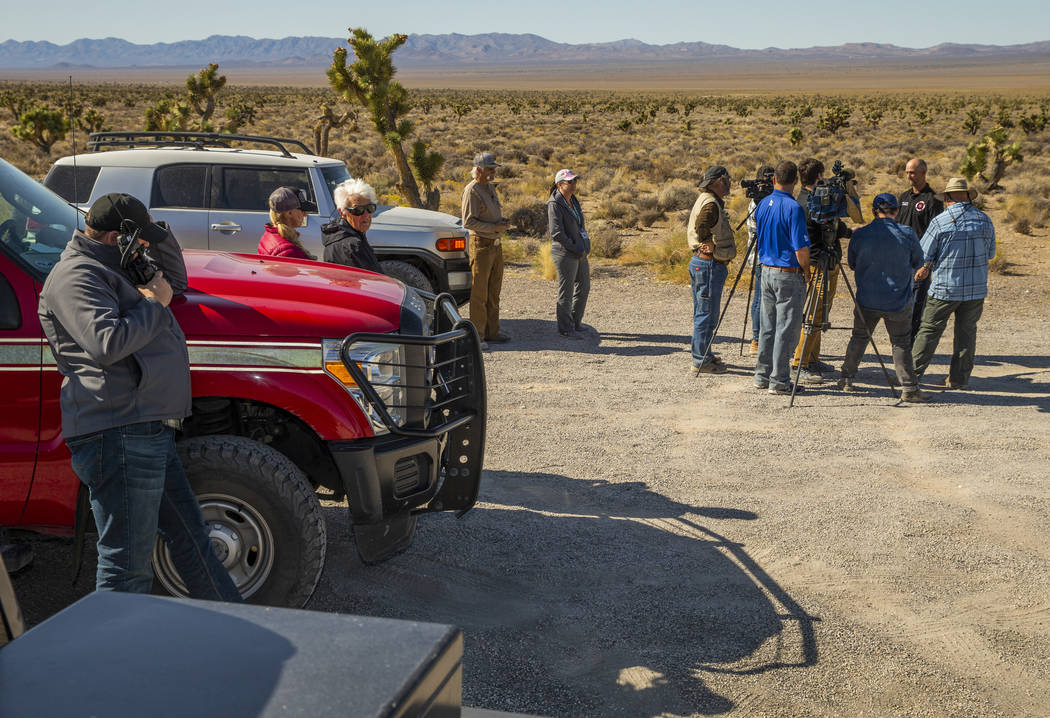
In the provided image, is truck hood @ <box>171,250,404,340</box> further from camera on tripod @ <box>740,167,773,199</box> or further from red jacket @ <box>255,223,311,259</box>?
camera on tripod @ <box>740,167,773,199</box>

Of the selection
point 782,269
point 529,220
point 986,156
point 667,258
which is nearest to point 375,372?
point 782,269

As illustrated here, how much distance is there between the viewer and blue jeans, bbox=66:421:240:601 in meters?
3.38

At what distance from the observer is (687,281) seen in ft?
43.8

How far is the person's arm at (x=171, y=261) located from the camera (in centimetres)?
379

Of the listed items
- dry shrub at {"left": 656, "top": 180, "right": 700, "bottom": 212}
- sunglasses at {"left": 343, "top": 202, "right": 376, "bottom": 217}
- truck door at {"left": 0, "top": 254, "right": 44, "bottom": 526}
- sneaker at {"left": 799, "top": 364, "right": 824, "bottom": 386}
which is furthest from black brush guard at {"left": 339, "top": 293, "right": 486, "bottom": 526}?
dry shrub at {"left": 656, "top": 180, "right": 700, "bottom": 212}

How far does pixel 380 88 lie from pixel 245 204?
10.9 metres

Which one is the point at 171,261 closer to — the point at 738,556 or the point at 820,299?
the point at 738,556

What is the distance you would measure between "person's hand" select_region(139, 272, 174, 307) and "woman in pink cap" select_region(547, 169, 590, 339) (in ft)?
20.9

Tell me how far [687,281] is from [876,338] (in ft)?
11.7

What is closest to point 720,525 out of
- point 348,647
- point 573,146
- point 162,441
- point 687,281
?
point 162,441

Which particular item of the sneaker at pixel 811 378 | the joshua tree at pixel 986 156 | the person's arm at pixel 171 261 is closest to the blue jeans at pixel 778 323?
the sneaker at pixel 811 378

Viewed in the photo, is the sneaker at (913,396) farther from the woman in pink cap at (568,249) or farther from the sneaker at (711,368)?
the woman in pink cap at (568,249)

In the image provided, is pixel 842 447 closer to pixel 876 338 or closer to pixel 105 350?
pixel 876 338

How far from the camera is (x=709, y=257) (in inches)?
342
